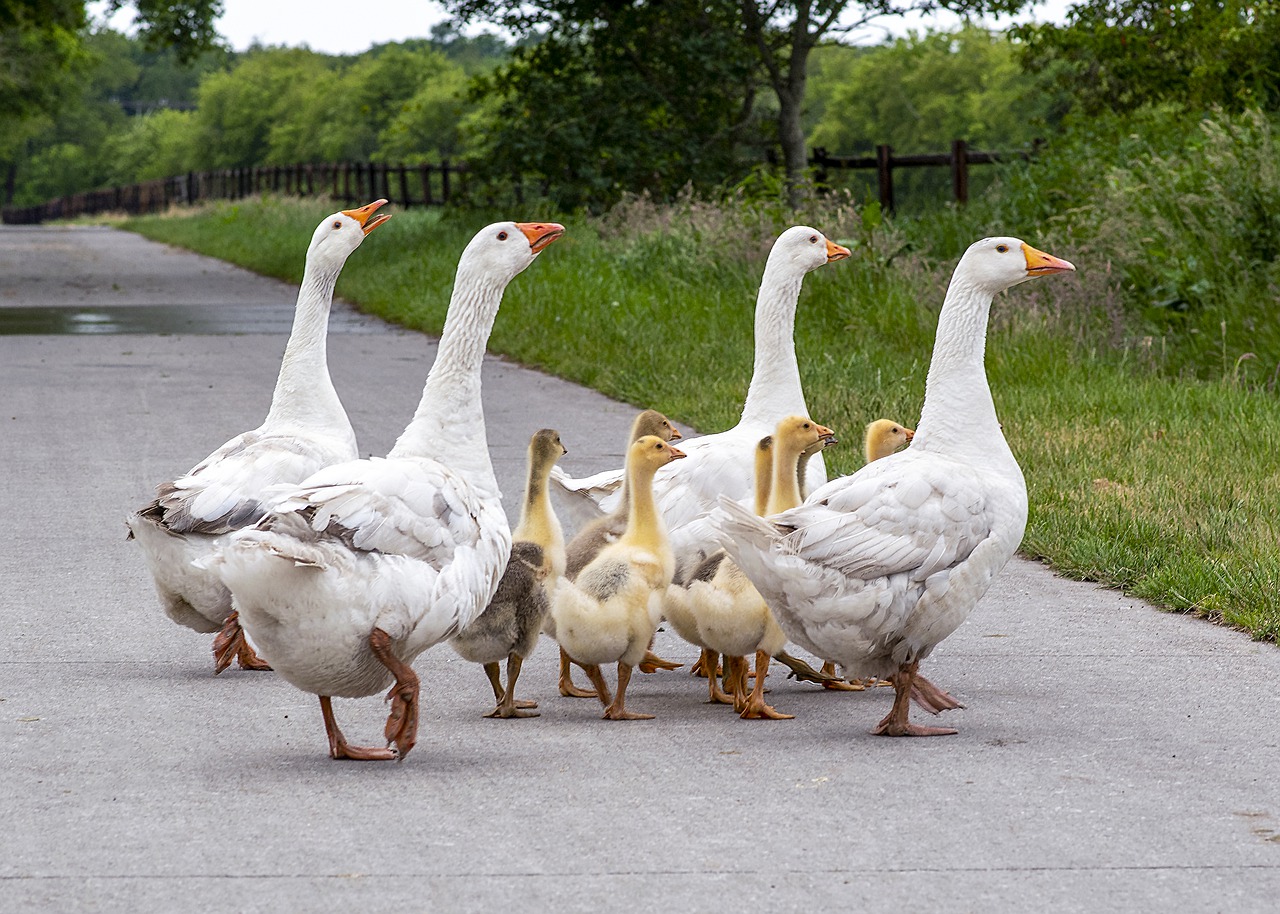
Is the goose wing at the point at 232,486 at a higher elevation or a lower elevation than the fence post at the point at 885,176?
lower

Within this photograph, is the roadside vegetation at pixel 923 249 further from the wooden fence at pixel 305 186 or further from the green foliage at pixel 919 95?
the green foliage at pixel 919 95

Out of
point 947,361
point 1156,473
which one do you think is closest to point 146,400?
point 1156,473

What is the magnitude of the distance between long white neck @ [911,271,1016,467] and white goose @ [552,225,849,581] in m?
0.81

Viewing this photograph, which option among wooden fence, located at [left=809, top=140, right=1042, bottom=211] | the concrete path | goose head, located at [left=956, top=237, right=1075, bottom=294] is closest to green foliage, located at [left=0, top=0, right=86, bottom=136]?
wooden fence, located at [left=809, top=140, right=1042, bottom=211]

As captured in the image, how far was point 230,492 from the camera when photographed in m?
5.77

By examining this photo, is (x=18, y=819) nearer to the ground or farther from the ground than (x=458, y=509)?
nearer to the ground

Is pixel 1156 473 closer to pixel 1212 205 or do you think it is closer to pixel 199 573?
pixel 199 573

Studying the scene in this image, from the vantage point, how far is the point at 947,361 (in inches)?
234

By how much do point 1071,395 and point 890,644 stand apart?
640cm

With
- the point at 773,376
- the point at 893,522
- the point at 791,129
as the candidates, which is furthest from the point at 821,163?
the point at 893,522

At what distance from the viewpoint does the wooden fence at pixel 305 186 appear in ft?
152

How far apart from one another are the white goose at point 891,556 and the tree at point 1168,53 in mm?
13252

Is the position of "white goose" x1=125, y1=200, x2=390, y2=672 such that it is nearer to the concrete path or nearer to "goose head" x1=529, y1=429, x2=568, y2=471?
the concrete path

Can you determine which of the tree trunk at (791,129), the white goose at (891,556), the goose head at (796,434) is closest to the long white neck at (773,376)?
the goose head at (796,434)
